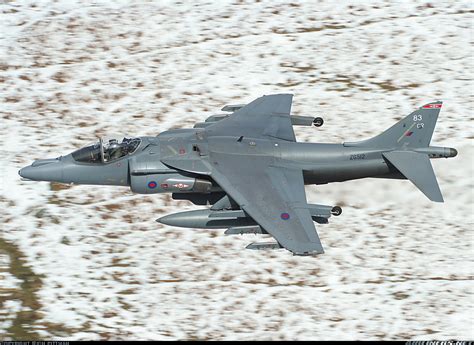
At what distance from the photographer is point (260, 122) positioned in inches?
1022

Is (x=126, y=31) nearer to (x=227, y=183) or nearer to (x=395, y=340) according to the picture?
(x=227, y=183)

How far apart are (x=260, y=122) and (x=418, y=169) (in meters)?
5.45

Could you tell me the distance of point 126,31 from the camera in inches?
1390

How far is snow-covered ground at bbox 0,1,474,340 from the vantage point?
21.1 metres

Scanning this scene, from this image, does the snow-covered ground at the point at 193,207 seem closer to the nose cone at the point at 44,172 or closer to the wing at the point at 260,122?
the nose cone at the point at 44,172

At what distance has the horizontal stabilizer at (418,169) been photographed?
23391 mm

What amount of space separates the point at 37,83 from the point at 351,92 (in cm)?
1281

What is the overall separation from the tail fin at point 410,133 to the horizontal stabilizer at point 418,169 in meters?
0.37

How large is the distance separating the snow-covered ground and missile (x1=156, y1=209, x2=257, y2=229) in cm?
83

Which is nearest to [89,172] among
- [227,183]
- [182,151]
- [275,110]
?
[182,151]

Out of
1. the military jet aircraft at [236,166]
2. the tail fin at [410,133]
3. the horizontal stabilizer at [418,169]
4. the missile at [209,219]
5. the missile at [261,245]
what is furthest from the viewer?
the tail fin at [410,133]

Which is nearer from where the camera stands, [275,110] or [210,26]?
[275,110]

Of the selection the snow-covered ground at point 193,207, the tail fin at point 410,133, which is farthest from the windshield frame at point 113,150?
the tail fin at point 410,133

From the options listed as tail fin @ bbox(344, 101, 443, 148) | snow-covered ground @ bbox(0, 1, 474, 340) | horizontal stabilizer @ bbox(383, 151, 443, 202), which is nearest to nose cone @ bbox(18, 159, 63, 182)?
snow-covered ground @ bbox(0, 1, 474, 340)
